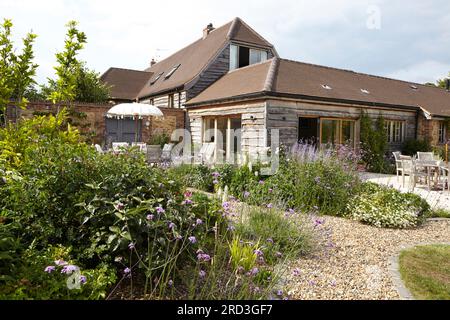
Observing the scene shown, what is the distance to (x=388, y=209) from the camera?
6.06m

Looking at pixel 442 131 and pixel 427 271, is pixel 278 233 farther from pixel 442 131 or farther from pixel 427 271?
pixel 442 131

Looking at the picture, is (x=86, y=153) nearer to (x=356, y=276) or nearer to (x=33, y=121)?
(x=33, y=121)

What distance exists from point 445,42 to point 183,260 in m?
9.00

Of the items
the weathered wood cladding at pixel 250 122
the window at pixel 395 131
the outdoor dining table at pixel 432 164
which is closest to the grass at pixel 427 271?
the outdoor dining table at pixel 432 164

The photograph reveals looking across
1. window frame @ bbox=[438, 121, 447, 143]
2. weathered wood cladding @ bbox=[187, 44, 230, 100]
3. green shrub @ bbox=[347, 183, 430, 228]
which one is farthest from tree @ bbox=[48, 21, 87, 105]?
window frame @ bbox=[438, 121, 447, 143]

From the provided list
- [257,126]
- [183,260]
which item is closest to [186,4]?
[183,260]

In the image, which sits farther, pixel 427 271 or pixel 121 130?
pixel 121 130

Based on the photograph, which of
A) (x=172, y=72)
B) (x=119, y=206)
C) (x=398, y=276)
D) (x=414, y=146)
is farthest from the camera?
(x=172, y=72)

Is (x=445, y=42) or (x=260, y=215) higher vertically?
(x=445, y=42)

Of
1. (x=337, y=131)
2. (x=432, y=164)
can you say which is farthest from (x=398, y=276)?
(x=337, y=131)

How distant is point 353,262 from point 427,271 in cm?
82

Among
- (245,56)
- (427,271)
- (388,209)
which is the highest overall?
(245,56)
